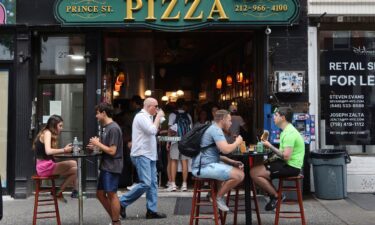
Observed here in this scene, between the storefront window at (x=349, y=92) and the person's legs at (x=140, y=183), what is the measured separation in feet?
12.7

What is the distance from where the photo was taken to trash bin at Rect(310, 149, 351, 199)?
8.91 m

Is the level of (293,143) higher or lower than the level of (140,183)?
higher

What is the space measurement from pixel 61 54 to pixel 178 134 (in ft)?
8.95

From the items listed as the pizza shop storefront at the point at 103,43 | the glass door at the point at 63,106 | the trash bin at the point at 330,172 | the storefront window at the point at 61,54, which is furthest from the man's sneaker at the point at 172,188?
the storefront window at the point at 61,54

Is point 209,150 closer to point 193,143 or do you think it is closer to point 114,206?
point 193,143

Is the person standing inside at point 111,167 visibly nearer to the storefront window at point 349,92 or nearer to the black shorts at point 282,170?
the black shorts at point 282,170

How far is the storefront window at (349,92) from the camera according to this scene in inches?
382

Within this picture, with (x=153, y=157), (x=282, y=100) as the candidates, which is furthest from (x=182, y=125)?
(x=153, y=157)

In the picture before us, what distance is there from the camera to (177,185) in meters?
10.5

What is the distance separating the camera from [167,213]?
26.3 feet

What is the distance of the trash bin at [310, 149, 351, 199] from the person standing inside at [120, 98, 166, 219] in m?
3.11

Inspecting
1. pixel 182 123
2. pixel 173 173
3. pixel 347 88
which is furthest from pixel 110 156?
pixel 347 88

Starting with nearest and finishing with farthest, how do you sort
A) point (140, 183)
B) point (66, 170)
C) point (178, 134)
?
point (66, 170) → point (140, 183) → point (178, 134)

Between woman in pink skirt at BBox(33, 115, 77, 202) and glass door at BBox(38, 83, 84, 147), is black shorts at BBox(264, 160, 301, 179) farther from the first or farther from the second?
glass door at BBox(38, 83, 84, 147)
